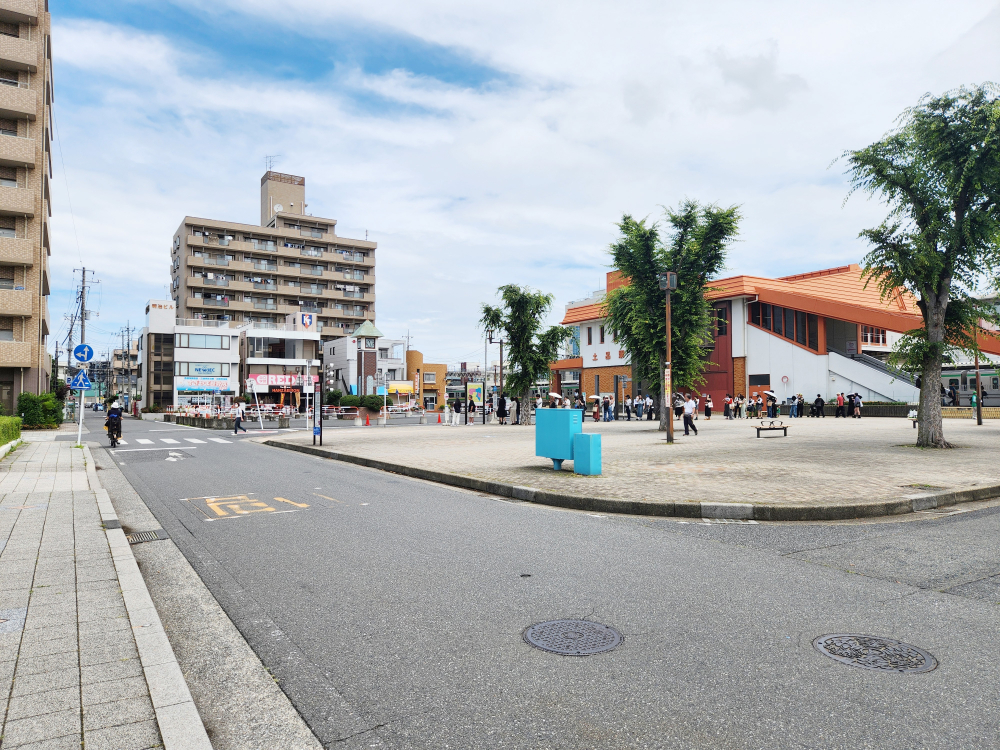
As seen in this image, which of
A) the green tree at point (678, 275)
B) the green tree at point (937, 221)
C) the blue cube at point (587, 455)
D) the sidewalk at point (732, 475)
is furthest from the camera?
the green tree at point (678, 275)

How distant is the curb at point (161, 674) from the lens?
2.72 m

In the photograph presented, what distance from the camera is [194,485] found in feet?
37.0

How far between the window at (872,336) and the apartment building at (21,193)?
53533 mm

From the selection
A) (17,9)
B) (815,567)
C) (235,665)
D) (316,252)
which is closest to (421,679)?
(235,665)

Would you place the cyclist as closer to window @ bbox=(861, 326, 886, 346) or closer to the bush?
the bush

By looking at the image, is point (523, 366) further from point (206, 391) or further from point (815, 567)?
point (206, 391)

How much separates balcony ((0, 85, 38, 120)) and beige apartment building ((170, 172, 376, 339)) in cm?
3680

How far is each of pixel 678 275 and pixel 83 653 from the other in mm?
24291

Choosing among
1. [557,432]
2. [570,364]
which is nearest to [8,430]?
[557,432]

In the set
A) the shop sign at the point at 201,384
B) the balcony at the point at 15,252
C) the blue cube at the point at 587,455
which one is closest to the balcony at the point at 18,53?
the balcony at the point at 15,252

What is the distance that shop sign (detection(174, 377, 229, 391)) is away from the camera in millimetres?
65125

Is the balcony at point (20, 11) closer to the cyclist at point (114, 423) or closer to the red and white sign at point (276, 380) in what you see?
the cyclist at point (114, 423)

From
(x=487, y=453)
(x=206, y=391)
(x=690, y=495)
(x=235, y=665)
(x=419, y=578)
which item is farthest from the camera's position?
(x=206, y=391)

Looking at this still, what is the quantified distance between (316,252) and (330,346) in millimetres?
12913
